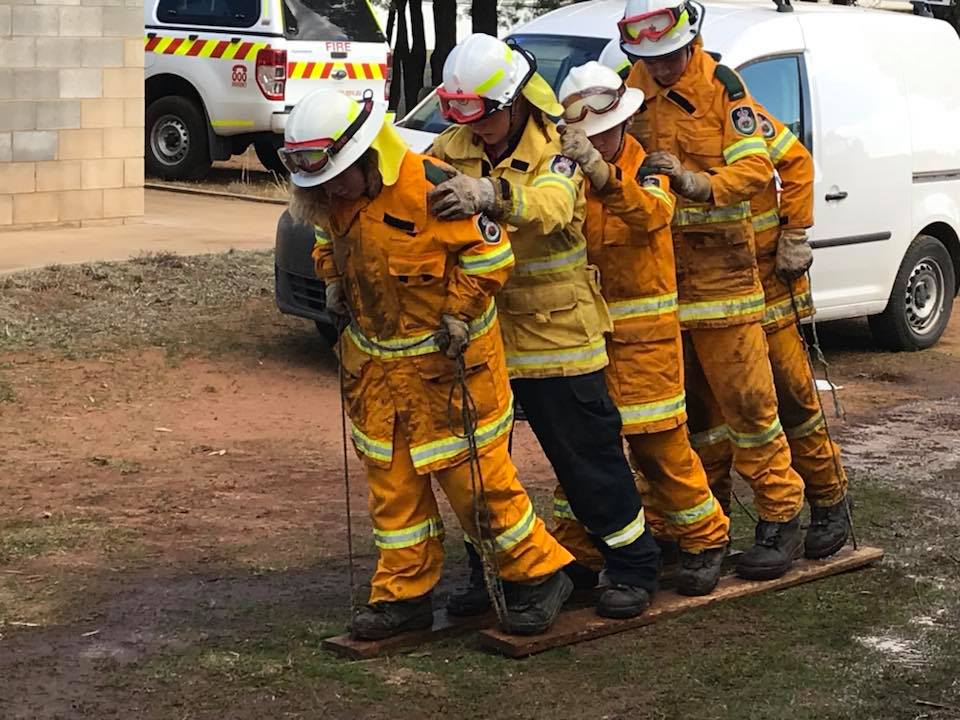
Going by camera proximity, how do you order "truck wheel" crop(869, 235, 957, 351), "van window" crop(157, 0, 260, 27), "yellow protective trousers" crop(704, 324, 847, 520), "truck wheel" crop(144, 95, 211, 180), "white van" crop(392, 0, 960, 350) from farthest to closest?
"truck wheel" crop(144, 95, 211, 180) → "van window" crop(157, 0, 260, 27) → "truck wheel" crop(869, 235, 957, 351) → "white van" crop(392, 0, 960, 350) → "yellow protective trousers" crop(704, 324, 847, 520)

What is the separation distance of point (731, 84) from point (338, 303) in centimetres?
160

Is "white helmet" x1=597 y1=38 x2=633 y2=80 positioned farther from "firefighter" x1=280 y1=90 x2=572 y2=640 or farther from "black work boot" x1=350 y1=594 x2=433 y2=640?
"black work boot" x1=350 y1=594 x2=433 y2=640

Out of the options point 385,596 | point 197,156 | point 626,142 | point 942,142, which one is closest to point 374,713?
point 385,596

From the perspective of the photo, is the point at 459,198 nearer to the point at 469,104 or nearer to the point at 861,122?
the point at 469,104

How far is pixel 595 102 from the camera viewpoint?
5.59m

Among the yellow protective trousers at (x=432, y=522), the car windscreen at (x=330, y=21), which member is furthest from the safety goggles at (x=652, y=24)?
the car windscreen at (x=330, y=21)

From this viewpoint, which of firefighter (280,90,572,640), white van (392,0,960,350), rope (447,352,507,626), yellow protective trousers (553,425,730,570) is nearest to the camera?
firefighter (280,90,572,640)

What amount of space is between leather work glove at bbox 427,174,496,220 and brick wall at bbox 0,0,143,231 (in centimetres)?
822

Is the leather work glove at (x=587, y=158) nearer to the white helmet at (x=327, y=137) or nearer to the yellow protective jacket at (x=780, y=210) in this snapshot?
the white helmet at (x=327, y=137)

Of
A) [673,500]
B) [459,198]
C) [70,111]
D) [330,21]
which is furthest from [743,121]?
[330,21]

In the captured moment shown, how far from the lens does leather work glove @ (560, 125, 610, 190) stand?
17.5 ft

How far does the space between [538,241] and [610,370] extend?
0.56 metres

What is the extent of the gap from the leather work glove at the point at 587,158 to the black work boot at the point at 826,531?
1811 mm

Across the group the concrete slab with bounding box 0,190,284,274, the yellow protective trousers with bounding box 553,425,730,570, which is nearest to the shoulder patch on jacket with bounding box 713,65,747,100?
the yellow protective trousers with bounding box 553,425,730,570
